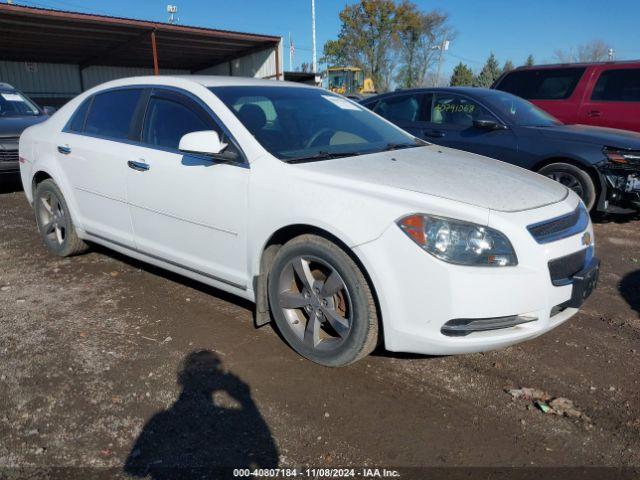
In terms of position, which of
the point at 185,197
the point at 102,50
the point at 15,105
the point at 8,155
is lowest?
the point at 8,155

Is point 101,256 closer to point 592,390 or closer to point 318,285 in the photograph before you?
point 318,285

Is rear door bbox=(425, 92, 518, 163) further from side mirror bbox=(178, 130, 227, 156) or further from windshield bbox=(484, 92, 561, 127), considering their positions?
side mirror bbox=(178, 130, 227, 156)

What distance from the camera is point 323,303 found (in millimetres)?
2889

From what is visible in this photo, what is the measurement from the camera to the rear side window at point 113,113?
3955mm

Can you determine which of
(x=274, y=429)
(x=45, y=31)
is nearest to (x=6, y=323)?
(x=274, y=429)

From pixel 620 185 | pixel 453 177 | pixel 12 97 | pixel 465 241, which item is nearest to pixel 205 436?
pixel 465 241

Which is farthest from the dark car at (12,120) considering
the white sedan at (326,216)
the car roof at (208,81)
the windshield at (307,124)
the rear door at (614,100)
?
the rear door at (614,100)

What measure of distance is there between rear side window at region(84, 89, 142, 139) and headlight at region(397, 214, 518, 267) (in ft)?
8.33

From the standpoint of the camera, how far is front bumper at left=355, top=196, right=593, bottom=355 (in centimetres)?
242

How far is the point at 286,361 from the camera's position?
3.06 m

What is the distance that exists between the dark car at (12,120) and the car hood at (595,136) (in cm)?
761

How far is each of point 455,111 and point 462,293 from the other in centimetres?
488

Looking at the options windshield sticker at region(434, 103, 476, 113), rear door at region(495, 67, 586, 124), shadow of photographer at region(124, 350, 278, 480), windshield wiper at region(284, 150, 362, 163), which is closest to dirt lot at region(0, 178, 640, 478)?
shadow of photographer at region(124, 350, 278, 480)

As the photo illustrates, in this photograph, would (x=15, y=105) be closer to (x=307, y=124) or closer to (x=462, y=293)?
(x=307, y=124)
